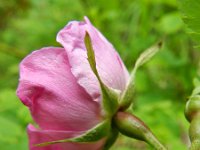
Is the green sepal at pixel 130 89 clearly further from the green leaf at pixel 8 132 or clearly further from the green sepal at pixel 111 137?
the green leaf at pixel 8 132

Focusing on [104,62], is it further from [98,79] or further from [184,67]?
[184,67]

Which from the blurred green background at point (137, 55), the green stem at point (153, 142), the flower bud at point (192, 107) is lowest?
the blurred green background at point (137, 55)

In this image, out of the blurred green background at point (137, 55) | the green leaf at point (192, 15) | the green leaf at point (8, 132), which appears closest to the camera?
the green leaf at point (192, 15)

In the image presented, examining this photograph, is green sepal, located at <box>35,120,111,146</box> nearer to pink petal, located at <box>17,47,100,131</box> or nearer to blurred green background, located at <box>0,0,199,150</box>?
pink petal, located at <box>17,47,100,131</box>

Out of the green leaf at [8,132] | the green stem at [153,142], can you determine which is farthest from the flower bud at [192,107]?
the green leaf at [8,132]

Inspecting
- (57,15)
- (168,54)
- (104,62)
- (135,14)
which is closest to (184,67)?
(168,54)

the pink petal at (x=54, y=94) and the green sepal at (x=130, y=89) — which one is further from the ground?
the pink petal at (x=54, y=94)

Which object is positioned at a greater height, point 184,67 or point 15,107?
point 15,107
